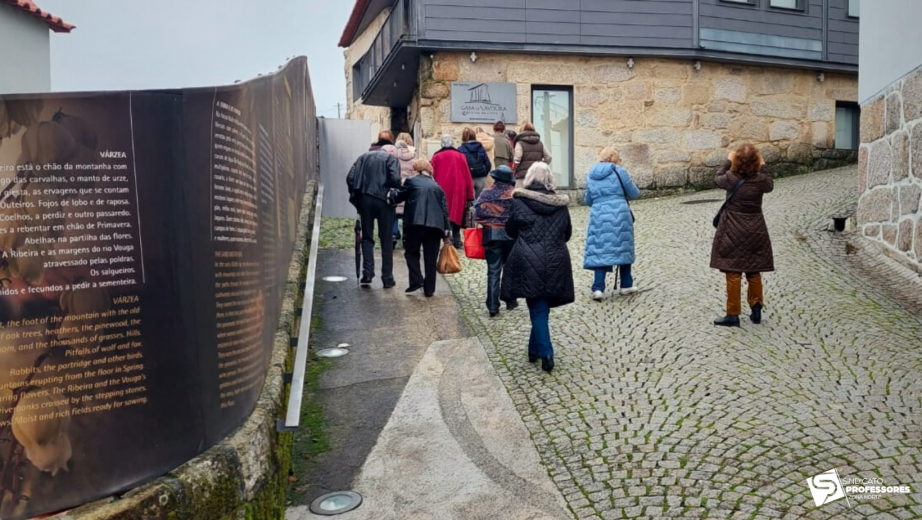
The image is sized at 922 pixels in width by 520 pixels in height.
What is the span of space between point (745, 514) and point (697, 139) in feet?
41.4

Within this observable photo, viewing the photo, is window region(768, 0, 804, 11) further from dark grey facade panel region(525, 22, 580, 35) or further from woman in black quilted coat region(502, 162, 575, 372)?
woman in black quilted coat region(502, 162, 575, 372)

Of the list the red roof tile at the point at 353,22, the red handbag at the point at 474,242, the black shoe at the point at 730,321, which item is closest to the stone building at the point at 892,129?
the black shoe at the point at 730,321

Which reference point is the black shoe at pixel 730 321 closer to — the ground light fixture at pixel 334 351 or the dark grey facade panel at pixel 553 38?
the ground light fixture at pixel 334 351

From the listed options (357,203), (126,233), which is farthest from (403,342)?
(126,233)

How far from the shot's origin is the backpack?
35.7 feet

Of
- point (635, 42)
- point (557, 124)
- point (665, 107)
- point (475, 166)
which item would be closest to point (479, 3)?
point (557, 124)

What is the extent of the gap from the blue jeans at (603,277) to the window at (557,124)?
7076mm

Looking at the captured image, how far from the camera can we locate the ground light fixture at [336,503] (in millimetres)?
4086

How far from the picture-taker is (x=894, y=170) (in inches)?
326

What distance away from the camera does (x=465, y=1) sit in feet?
46.7

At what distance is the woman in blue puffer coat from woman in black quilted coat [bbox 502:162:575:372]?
175 cm

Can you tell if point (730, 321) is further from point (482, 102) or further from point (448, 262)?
point (482, 102)

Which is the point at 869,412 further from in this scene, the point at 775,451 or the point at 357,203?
the point at 357,203

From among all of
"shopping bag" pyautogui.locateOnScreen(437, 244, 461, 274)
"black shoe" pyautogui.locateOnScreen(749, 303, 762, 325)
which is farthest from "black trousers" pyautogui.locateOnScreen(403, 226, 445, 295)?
"black shoe" pyautogui.locateOnScreen(749, 303, 762, 325)
